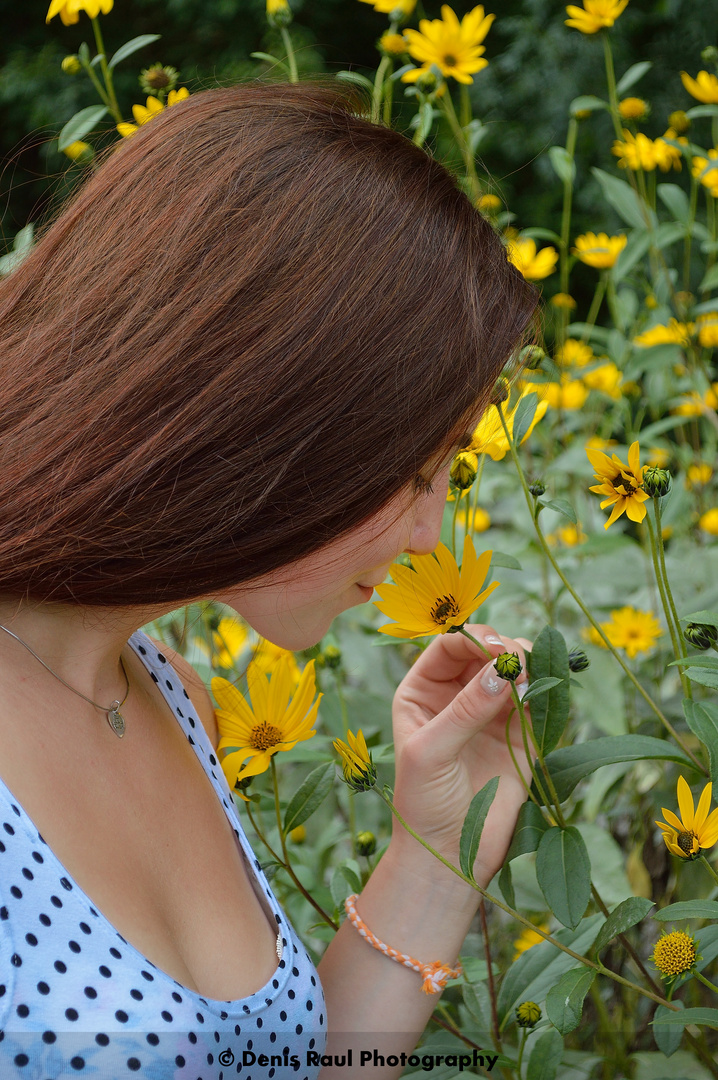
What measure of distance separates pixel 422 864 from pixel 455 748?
0.35 feet

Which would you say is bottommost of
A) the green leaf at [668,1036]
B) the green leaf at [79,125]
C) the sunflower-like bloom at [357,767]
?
the green leaf at [668,1036]

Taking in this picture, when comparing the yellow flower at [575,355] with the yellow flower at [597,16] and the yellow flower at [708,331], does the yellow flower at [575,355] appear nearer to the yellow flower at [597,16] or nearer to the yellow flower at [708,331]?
the yellow flower at [708,331]

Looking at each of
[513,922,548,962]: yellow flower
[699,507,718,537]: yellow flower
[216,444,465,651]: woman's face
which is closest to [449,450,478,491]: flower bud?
[216,444,465,651]: woman's face

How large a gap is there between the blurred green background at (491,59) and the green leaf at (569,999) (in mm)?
1861

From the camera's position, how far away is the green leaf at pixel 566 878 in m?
0.55

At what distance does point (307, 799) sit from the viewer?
67 centimetres

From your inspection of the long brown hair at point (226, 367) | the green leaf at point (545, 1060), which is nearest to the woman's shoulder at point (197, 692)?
the long brown hair at point (226, 367)

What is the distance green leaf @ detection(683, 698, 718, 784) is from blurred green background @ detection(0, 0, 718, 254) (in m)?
1.77

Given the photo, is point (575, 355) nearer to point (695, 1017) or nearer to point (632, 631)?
point (632, 631)

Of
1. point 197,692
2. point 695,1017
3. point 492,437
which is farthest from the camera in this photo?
point 197,692

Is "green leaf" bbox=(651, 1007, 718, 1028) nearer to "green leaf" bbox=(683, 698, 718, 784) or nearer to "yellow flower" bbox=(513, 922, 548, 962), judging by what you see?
"green leaf" bbox=(683, 698, 718, 784)

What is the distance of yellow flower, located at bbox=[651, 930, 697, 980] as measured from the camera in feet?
1.68

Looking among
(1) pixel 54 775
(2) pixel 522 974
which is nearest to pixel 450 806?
(2) pixel 522 974

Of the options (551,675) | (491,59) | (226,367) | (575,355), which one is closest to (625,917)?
(551,675)
